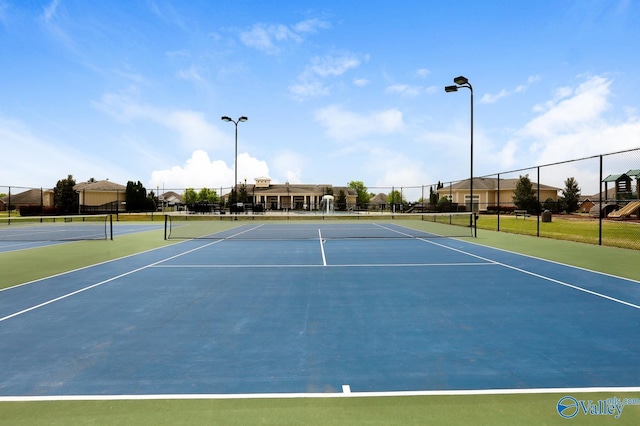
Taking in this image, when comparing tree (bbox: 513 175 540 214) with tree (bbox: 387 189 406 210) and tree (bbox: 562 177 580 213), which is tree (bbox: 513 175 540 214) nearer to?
tree (bbox: 562 177 580 213)

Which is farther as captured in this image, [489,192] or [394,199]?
[394,199]

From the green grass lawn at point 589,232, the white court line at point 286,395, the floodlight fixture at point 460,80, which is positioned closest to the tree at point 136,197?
the floodlight fixture at point 460,80

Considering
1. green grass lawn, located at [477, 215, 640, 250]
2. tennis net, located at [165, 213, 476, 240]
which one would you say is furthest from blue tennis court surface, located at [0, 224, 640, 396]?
tennis net, located at [165, 213, 476, 240]

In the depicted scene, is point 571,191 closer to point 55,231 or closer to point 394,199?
point 394,199

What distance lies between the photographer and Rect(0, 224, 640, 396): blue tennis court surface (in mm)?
3645

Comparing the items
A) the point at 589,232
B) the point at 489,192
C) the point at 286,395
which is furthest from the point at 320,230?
the point at 489,192

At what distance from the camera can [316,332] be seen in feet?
16.2

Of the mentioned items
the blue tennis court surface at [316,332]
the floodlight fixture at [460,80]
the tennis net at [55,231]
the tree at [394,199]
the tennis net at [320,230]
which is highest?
the floodlight fixture at [460,80]

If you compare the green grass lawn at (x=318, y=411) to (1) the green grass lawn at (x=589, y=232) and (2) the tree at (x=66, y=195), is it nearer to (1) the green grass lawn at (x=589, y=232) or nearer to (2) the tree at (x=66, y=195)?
(1) the green grass lawn at (x=589, y=232)

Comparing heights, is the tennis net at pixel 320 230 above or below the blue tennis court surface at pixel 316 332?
above

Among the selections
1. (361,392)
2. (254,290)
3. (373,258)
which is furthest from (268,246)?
(361,392)

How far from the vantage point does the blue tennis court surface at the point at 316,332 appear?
364 centimetres

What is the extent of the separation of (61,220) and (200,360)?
4170 centimetres

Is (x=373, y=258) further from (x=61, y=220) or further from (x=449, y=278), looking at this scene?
(x=61, y=220)
